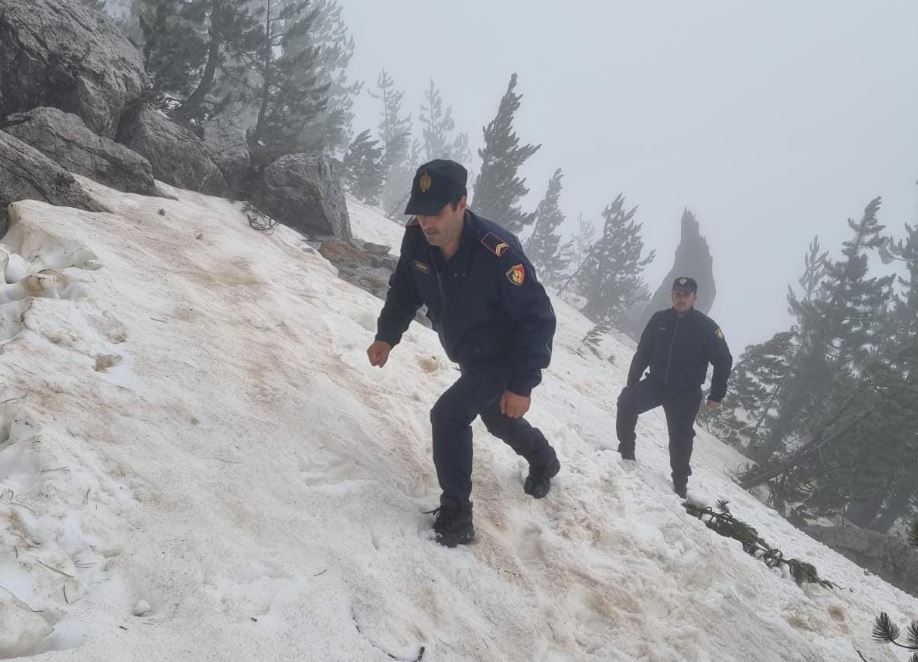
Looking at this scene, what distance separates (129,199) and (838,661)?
8902mm

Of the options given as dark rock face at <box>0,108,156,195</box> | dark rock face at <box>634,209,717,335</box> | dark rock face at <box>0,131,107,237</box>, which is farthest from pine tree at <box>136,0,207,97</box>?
dark rock face at <box>634,209,717,335</box>

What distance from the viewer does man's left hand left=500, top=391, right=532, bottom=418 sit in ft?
9.17

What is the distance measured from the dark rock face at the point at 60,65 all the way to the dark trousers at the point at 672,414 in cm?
1021

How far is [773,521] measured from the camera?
620cm

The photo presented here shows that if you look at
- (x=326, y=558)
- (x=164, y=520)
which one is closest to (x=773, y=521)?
(x=326, y=558)

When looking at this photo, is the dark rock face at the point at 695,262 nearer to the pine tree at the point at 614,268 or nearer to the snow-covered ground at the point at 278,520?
the pine tree at the point at 614,268

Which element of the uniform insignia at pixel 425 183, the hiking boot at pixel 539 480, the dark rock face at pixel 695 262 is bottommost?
the hiking boot at pixel 539 480

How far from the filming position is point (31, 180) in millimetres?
5094

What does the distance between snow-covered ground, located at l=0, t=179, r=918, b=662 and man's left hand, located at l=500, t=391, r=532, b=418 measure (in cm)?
91

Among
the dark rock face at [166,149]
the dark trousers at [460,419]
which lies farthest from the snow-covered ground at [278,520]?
the dark rock face at [166,149]

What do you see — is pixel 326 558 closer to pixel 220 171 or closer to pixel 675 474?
pixel 675 474

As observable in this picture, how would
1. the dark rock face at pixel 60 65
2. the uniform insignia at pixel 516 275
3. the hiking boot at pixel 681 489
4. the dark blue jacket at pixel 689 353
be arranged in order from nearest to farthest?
the uniform insignia at pixel 516 275
the dark blue jacket at pixel 689 353
the hiking boot at pixel 681 489
the dark rock face at pixel 60 65

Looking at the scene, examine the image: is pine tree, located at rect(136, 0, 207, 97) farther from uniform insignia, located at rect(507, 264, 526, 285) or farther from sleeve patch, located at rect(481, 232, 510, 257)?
uniform insignia, located at rect(507, 264, 526, 285)

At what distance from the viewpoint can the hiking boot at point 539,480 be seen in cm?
372
